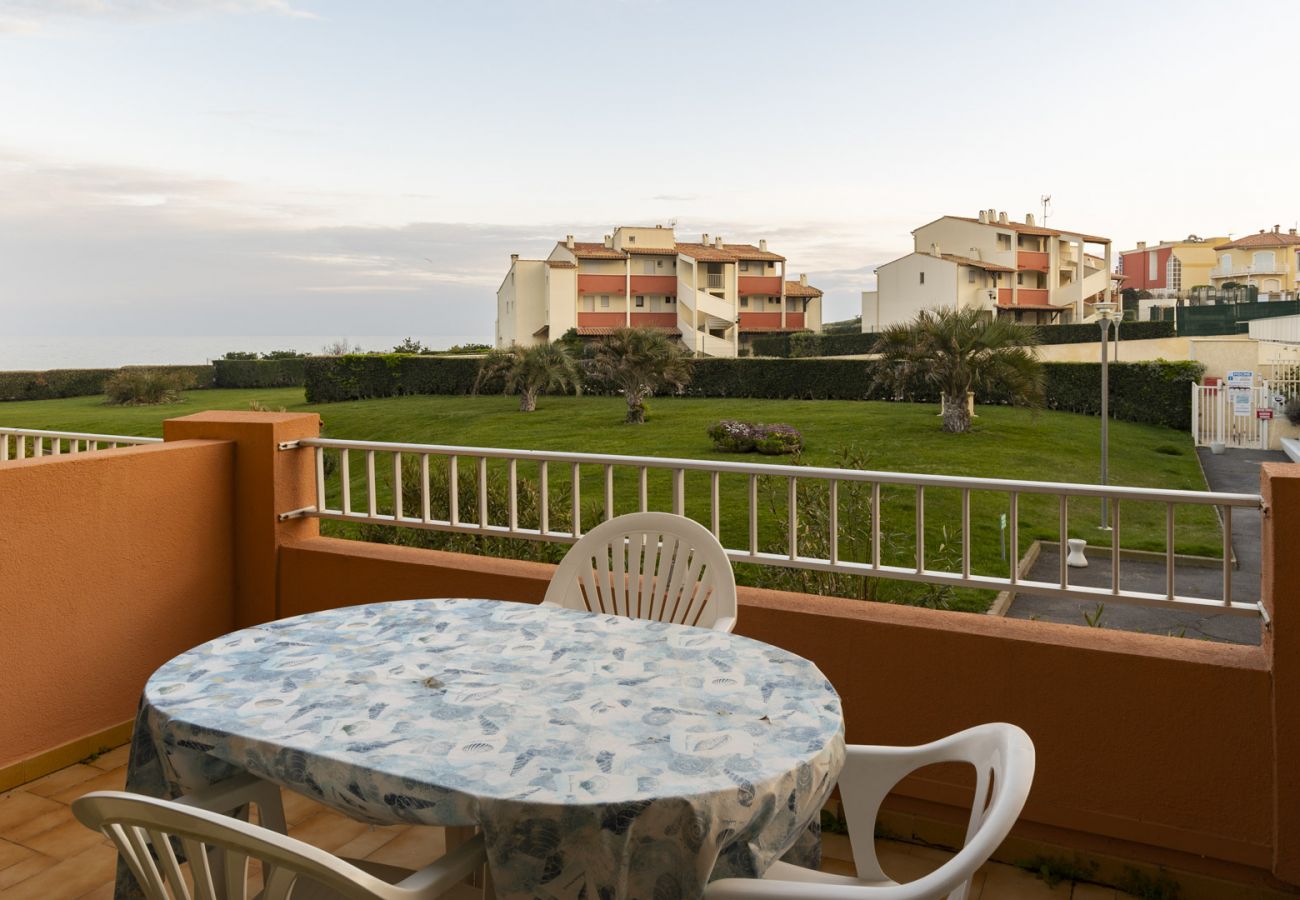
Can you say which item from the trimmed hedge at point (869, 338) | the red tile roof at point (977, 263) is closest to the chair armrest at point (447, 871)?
the trimmed hedge at point (869, 338)

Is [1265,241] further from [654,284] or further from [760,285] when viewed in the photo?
[654,284]

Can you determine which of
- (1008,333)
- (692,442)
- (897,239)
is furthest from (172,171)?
(897,239)

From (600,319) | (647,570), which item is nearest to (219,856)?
(647,570)

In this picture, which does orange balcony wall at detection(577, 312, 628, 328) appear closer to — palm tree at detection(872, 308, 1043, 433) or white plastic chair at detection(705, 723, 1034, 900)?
palm tree at detection(872, 308, 1043, 433)

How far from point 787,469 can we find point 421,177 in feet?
72.7

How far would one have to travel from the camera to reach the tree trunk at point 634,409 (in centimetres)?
1866

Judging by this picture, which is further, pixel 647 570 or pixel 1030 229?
pixel 1030 229

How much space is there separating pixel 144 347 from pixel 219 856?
98.2 ft

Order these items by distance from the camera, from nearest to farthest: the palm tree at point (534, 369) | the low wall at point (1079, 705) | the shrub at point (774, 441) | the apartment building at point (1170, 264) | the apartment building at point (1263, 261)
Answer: the low wall at point (1079, 705), the shrub at point (774, 441), the palm tree at point (534, 369), the apartment building at point (1263, 261), the apartment building at point (1170, 264)

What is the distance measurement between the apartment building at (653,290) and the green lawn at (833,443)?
15.3 metres

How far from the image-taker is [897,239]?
142 ft

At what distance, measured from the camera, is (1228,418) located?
17.1 metres

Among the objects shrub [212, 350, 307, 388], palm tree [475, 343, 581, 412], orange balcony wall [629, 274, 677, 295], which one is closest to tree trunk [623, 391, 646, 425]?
palm tree [475, 343, 581, 412]

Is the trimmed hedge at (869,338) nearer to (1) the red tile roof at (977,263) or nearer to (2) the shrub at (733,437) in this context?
(1) the red tile roof at (977,263)
